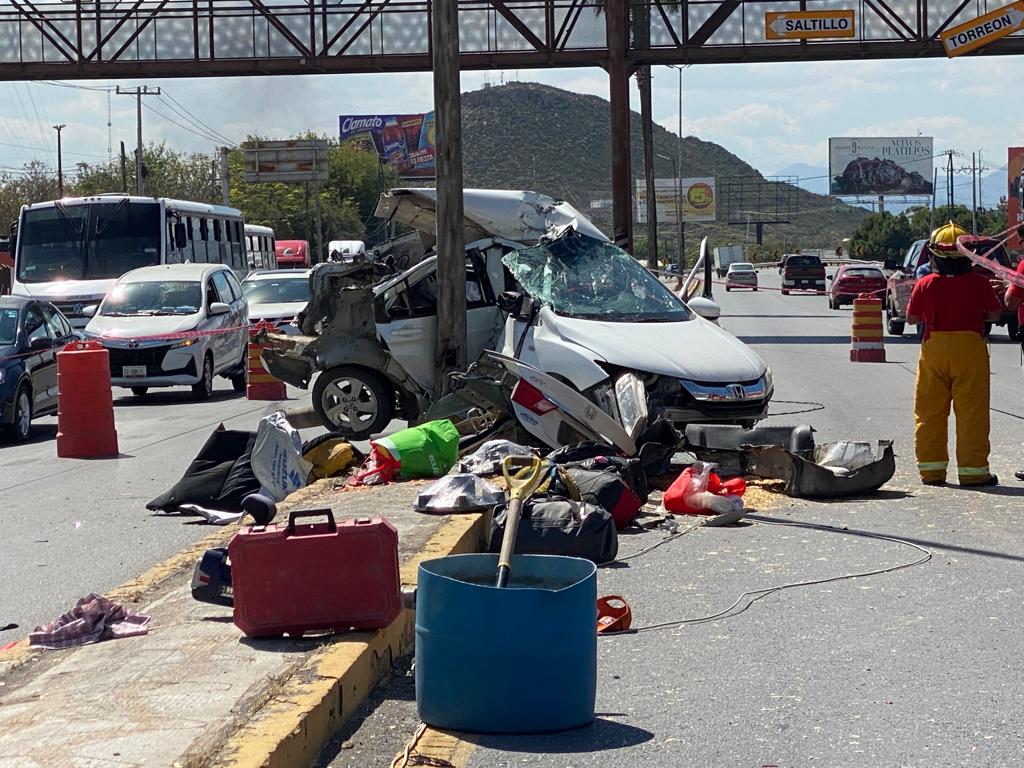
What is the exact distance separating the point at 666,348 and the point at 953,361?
231 cm

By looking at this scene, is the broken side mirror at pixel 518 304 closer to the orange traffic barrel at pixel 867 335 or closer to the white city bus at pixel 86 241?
the orange traffic barrel at pixel 867 335

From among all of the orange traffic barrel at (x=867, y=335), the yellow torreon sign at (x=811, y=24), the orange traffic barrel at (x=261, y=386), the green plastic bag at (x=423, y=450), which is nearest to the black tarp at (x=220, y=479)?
the green plastic bag at (x=423, y=450)

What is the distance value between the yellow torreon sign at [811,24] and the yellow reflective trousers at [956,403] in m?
22.3

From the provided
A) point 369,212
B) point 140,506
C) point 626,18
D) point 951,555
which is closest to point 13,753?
point 951,555

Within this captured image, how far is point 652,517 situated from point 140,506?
12.8ft

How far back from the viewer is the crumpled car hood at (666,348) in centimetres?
1151

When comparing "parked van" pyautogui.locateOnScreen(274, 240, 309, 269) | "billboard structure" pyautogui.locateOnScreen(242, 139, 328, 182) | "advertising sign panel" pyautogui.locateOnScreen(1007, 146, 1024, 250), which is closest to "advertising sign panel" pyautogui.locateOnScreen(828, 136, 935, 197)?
"advertising sign panel" pyautogui.locateOnScreen(1007, 146, 1024, 250)

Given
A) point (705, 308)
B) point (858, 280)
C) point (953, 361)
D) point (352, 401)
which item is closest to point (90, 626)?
point (953, 361)

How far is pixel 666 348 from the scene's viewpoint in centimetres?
1180

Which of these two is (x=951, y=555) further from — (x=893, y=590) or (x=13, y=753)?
(x=13, y=753)

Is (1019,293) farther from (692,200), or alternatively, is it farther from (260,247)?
(692,200)

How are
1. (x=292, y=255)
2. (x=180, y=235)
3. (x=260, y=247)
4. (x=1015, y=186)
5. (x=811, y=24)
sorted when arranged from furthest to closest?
(x=1015, y=186) → (x=292, y=255) → (x=260, y=247) → (x=811, y=24) → (x=180, y=235)

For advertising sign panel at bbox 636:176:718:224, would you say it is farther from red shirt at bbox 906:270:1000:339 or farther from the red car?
red shirt at bbox 906:270:1000:339

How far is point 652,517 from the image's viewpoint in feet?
31.4
